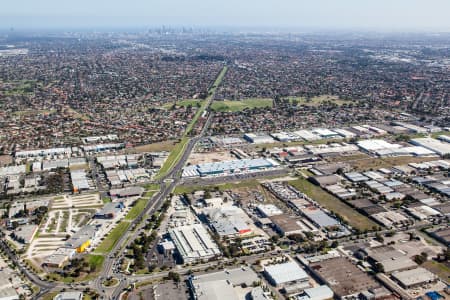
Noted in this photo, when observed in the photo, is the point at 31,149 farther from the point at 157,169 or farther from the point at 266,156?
the point at 266,156

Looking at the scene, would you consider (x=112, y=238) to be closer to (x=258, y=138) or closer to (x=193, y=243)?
(x=193, y=243)

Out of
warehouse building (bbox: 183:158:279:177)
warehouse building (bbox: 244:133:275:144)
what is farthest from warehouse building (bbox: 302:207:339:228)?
warehouse building (bbox: 244:133:275:144)

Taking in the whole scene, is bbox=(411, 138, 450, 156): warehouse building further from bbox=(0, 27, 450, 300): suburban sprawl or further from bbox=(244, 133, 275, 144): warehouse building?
bbox=(244, 133, 275, 144): warehouse building

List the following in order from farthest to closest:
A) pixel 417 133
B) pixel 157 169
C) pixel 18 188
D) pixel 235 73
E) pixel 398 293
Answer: pixel 235 73, pixel 417 133, pixel 157 169, pixel 18 188, pixel 398 293

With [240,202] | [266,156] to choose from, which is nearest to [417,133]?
[266,156]

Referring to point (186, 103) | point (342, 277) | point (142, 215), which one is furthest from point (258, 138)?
point (342, 277)
